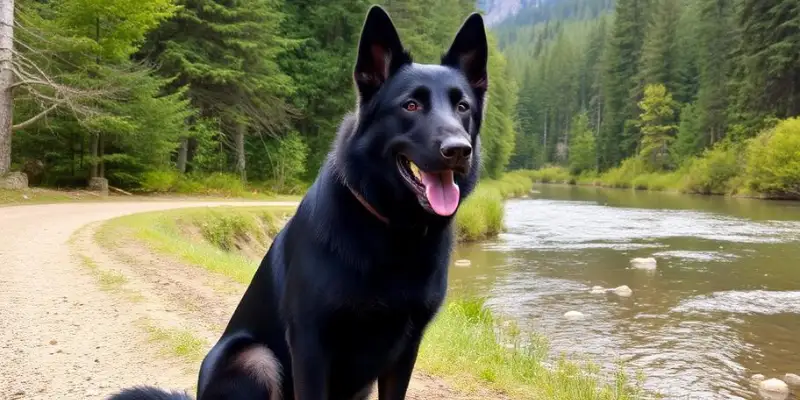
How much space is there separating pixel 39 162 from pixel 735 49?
52.0 metres

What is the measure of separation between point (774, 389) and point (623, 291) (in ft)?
17.9

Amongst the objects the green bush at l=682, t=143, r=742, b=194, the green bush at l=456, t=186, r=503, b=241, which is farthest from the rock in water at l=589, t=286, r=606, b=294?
the green bush at l=682, t=143, r=742, b=194

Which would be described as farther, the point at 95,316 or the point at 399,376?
the point at 95,316

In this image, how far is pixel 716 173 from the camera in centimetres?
4212

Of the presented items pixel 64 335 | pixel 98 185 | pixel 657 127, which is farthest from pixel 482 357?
pixel 657 127

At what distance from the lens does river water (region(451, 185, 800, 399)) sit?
8086 millimetres

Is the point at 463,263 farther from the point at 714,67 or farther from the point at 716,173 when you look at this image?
the point at 714,67

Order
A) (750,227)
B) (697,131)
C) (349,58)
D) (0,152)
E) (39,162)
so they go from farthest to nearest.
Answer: (697,131), (349,58), (750,227), (39,162), (0,152)

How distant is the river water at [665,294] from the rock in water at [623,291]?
0.59ft

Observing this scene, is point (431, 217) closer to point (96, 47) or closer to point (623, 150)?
point (96, 47)

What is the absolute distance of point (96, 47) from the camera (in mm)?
18547

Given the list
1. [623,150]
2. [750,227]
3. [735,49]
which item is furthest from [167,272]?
[623,150]

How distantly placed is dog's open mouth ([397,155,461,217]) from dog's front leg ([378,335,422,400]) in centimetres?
69

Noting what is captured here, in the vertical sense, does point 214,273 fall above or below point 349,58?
below
